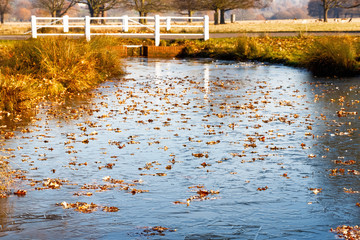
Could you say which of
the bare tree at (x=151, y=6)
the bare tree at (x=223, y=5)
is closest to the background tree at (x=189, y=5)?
the bare tree at (x=223, y=5)

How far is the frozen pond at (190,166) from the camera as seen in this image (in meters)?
6.59

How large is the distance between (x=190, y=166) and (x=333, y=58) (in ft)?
44.5

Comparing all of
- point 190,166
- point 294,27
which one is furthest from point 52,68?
point 294,27

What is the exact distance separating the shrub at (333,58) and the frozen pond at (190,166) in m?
4.78

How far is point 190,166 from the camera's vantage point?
901cm

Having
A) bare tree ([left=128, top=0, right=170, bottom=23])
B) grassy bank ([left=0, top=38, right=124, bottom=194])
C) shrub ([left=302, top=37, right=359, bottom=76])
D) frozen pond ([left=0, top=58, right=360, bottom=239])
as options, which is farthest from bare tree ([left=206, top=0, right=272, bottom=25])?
frozen pond ([left=0, top=58, right=360, bottom=239])

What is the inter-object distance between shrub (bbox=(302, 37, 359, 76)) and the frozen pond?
4780mm

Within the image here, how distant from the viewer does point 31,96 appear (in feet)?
47.5

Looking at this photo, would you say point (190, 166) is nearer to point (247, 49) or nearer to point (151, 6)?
point (247, 49)

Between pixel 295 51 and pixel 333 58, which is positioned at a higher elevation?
pixel 295 51

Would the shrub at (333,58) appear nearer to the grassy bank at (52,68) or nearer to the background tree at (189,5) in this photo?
the grassy bank at (52,68)

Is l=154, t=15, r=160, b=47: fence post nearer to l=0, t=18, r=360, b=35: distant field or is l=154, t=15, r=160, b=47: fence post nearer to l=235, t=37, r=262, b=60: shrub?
l=235, t=37, r=262, b=60: shrub

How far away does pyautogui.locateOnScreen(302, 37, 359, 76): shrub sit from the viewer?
21125 mm

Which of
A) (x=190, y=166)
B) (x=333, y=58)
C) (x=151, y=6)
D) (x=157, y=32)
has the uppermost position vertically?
(x=151, y=6)
